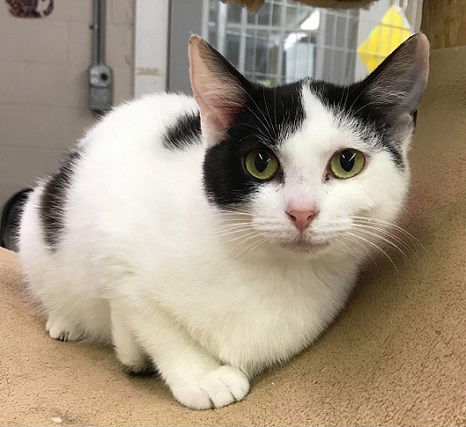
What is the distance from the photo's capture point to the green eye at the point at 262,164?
88 centimetres

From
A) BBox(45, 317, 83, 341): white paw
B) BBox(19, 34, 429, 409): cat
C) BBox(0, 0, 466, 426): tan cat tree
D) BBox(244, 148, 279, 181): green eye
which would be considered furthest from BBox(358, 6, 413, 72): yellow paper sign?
BBox(45, 317, 83, 341): white paw

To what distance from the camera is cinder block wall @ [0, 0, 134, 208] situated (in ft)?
8.84

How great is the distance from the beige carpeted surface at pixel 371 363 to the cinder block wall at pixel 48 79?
5.60 feet

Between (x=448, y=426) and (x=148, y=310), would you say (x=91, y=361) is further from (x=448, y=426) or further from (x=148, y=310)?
(x=448, y=426)

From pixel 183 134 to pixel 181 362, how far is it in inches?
18.0

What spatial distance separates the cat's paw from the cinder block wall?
6.37ft

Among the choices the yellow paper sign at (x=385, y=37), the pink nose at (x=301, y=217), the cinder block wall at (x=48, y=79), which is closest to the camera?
the pink nose at (x=301, y=217)

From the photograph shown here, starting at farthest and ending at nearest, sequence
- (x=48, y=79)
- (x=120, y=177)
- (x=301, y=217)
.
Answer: (x=48, y=79) → (x=120, y=177) → (x=301, y=217)

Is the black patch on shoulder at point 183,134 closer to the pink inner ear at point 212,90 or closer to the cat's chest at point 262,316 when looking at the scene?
the pink inner ear at point 212,90

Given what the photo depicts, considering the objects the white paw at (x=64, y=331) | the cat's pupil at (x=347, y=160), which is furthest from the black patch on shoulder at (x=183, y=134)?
the white paw at (x=64, y=331)

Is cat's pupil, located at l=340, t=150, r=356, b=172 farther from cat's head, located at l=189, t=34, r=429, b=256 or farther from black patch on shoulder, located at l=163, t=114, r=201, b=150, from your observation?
black patch on shoulder, located at l=163, t=114, r=201, b=150

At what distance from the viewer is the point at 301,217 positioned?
2.65 ft

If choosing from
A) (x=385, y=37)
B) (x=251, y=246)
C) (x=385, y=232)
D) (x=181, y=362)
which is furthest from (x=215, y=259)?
(x=385, y=37)

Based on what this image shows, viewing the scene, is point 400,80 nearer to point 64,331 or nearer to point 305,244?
point 305,244
